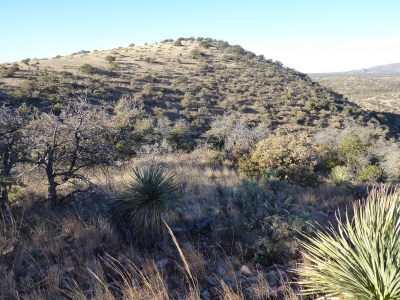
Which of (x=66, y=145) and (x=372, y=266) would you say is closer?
(x=372, y=266)

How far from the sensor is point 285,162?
29.1 feet

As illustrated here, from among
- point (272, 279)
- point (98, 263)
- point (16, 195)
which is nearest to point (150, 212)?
point (98, 263)

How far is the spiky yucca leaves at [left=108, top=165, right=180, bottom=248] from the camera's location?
427 cm

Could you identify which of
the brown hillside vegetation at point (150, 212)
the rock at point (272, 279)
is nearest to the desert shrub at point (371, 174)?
the brown hillside vegetation at point (150, 212)

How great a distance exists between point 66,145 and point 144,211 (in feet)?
9.33

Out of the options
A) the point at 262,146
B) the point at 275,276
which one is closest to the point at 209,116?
the point at 262,146

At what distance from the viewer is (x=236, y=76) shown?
126ft

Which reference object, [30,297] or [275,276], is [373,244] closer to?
[275,276]

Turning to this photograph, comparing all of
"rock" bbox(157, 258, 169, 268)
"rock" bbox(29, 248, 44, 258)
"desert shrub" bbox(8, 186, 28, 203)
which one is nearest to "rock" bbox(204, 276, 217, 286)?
"rock" bbox(157, 258, 169, 268)

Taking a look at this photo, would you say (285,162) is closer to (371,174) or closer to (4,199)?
(371,174)

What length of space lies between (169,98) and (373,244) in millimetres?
28107

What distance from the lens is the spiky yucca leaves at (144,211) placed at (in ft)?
14.0

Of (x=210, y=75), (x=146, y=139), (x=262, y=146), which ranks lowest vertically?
(x=146, y=139)

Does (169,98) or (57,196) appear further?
(169,98)
